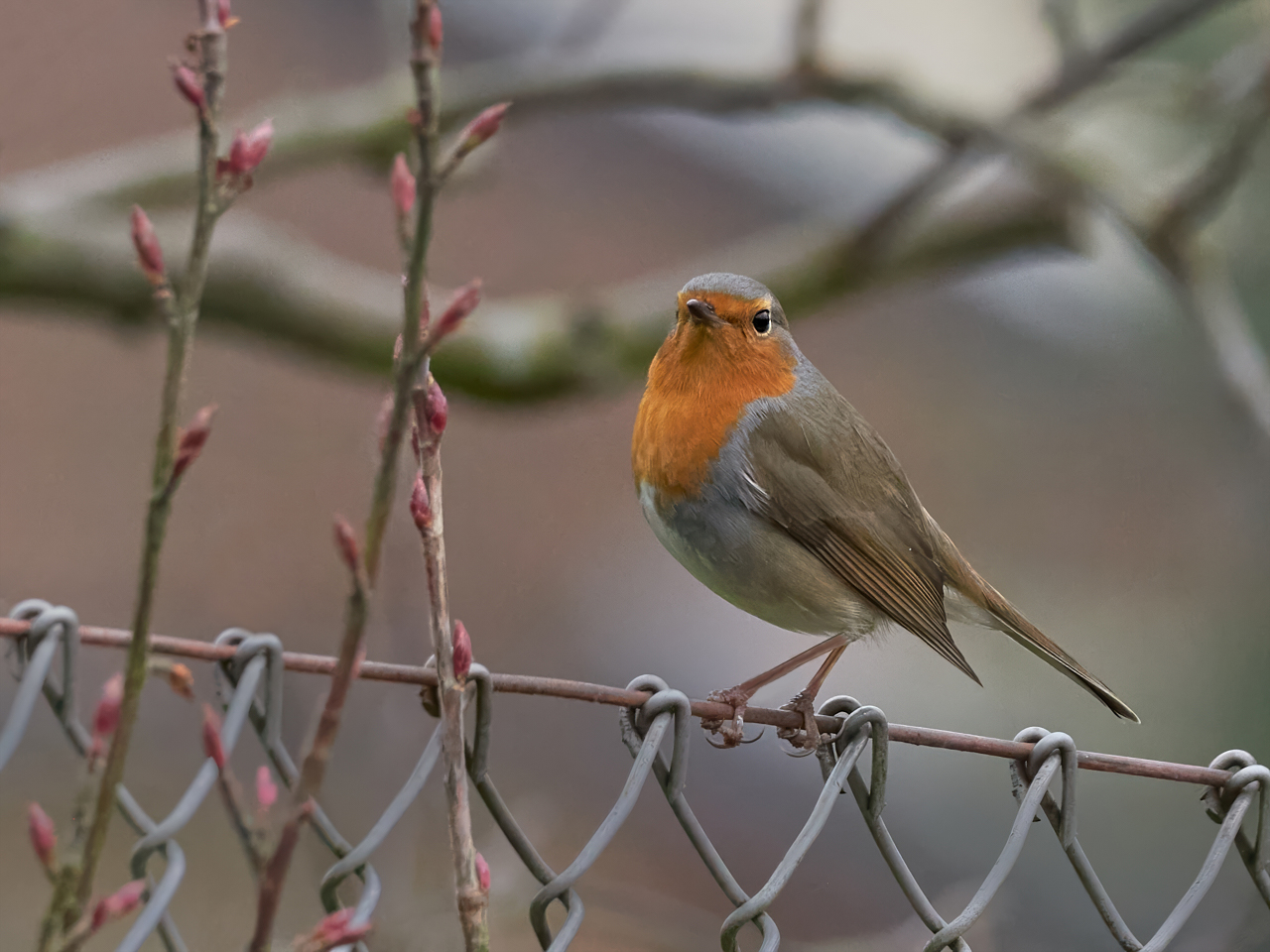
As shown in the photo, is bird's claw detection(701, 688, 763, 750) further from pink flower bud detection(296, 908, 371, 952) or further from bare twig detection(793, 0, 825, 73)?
bare twig detection(793, 0, 825, 73)

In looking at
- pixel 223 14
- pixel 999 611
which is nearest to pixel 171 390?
pixel 223 14

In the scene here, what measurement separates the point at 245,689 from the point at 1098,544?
19.8 feet

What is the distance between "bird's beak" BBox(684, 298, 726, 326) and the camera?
75.8 inches

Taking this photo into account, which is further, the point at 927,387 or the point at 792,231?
the point at 927,387

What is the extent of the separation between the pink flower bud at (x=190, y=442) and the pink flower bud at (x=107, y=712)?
12cm

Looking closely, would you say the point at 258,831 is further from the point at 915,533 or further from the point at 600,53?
the point at 600,53


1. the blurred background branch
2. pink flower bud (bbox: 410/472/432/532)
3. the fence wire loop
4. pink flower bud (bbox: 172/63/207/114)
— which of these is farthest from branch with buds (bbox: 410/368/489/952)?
the blurred background branch

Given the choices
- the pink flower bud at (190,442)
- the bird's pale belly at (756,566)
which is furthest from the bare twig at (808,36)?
the pink flower bud at (190,442)

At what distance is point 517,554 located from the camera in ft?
20.4

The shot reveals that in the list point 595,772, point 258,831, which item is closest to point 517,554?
point 595,772

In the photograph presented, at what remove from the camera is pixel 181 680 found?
67 centimetres

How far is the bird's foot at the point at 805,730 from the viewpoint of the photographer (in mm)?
1479

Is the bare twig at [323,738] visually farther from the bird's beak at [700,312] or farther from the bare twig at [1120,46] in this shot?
the bare twig at [1120,46]

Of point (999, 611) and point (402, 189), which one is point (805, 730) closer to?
point (999, 611)
